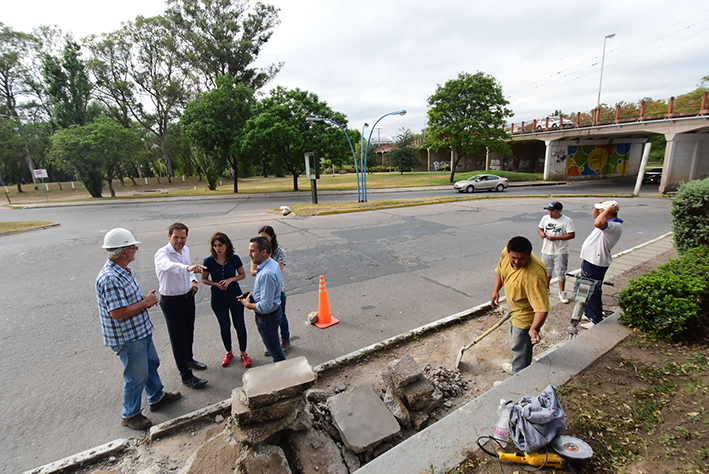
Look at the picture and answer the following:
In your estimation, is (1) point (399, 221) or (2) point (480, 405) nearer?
(2) point (480, 405)

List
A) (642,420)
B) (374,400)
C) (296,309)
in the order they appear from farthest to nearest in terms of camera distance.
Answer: (296,309) → (374,400) → (642,420)

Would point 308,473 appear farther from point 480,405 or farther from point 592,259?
point 592,259

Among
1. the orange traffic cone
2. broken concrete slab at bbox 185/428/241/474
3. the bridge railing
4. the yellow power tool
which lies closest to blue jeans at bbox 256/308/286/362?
broken concrete slab at bbox 185/428/241/474

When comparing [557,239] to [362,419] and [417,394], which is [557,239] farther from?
[362,419]

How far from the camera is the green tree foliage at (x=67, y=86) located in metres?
28.6

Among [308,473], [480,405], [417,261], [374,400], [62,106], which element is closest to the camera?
[308,473]

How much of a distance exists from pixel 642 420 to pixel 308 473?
2801mm

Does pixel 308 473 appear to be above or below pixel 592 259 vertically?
below

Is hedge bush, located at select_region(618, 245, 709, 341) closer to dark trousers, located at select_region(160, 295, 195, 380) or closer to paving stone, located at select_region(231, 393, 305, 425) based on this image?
paving stone, located at select_region(231, 393, 305, 425)

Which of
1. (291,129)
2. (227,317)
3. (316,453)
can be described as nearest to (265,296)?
(227,317)

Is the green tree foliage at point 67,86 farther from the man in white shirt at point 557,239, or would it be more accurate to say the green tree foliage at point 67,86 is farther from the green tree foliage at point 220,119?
the man in white shirt at point 557,239

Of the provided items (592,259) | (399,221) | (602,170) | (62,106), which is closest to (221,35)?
(62,106)

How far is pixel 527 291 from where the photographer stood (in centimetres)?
322

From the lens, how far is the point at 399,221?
13.5m
